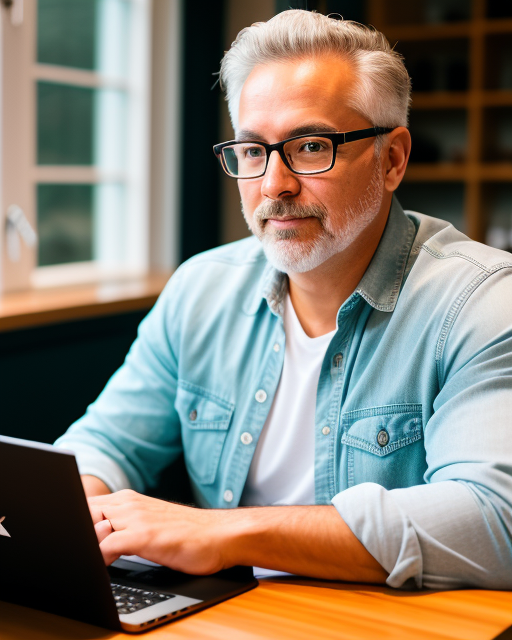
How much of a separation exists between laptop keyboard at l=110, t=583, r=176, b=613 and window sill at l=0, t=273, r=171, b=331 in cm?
144

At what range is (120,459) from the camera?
63.1 inches

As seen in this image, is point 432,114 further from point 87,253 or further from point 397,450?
point 397,450

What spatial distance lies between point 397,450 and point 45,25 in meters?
2.24

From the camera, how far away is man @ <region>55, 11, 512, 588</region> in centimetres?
112

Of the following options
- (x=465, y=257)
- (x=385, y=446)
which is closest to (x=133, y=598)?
(x=385, y=446)

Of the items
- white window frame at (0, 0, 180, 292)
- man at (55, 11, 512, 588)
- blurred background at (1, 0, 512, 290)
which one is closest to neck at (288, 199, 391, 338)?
man at (55, 11, 512, 588)

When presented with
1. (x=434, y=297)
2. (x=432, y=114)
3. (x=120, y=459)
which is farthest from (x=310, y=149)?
(x=432, y=114)

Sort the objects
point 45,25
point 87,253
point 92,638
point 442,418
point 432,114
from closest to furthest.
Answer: point 92,638
point 442,418
point 45,25
point 87,253
point 432,114

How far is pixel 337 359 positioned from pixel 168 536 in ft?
1.55

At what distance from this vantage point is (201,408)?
1614mm

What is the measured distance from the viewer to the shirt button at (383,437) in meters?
1.37

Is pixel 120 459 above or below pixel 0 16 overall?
below

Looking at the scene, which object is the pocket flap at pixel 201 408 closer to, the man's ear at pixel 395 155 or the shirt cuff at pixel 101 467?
the shirt cuff at pixel 101 467

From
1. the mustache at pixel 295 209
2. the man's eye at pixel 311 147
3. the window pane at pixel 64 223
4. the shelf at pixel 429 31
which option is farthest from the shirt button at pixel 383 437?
the shelf at pixel 429 31
